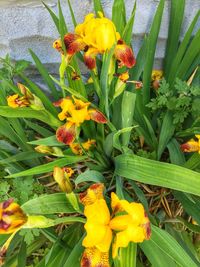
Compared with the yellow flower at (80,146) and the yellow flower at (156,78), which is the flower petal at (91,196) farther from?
the yellow flower at (156,78)

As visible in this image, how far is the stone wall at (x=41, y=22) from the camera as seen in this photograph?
1248mm

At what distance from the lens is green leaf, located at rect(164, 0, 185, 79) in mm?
1210

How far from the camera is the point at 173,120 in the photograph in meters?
1.12

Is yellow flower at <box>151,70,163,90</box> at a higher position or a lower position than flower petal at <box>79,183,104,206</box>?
higher

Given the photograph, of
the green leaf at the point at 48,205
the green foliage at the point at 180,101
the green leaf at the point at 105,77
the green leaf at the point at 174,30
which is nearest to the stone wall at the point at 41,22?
the green leaf at the point at 174,30

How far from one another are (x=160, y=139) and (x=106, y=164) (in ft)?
0.56

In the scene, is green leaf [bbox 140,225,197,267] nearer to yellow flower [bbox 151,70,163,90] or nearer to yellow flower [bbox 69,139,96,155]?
yellow flower [bbox 69,139,96,155]

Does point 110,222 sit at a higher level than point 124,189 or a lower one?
higher

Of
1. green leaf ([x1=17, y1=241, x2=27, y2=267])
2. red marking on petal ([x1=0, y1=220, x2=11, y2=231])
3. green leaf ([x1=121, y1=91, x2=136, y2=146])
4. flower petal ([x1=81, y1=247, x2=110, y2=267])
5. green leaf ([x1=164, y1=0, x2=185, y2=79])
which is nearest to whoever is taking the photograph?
red marking on petal ([x1=0, y1=220, x2=11, y2=231])

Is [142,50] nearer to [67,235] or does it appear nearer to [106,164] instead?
[106,164]

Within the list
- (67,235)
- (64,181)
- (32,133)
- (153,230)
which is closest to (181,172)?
(153,230)

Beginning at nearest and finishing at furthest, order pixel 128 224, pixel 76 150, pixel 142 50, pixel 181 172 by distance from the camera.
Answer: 1. pixel 128 224
2. pixel 181 172
3. pixel 76 150
4. pixel 142 50

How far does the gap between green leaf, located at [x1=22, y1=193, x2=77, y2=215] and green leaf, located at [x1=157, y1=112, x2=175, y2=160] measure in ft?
1.14

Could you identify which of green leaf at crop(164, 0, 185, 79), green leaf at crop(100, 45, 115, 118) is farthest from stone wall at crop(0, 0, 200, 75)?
green leaf at crop(100, 45, 115, 118)
